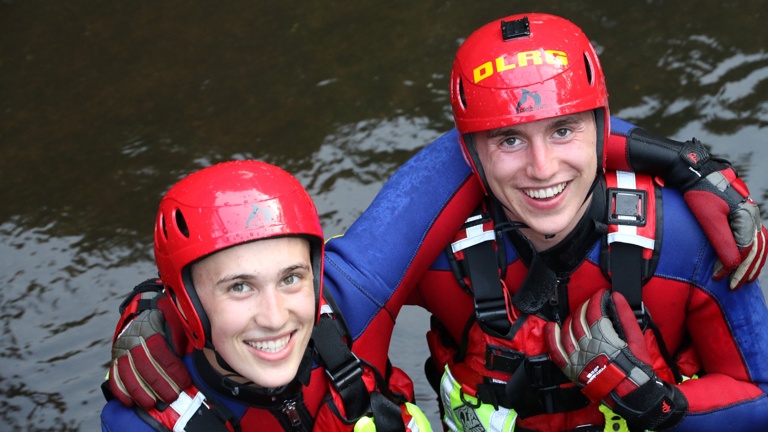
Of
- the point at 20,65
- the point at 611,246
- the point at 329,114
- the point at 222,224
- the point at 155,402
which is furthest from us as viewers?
the point at 20,65

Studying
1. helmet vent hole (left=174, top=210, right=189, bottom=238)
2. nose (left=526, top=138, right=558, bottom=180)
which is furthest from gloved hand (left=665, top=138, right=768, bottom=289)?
helmet vent hole (left=174, top=210, right=189, bottom=238)

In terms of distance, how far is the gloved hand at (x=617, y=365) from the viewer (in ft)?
12.4

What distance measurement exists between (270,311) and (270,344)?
158mm

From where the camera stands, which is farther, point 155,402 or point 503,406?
point 503,406

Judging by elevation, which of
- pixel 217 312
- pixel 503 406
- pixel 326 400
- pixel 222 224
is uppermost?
pixel 222 224

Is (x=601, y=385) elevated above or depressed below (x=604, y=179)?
below

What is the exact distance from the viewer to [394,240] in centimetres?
403

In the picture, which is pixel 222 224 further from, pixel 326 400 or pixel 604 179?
pixel 604 179

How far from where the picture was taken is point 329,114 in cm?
666

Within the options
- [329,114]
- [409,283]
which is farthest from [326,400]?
[329,114]

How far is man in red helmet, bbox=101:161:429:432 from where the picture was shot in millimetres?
3400

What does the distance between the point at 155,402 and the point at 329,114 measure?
3.35m

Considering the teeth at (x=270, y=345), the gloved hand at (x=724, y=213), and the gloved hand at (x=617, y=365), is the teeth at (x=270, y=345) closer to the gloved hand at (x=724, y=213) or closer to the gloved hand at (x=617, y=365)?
the gloved hand at (x=617, y=365)

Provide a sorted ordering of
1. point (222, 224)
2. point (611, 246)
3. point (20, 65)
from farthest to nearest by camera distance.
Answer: point (20, 65), point (611, 246), point (222, 224)
